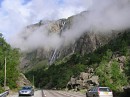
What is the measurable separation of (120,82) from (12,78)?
37.8 m

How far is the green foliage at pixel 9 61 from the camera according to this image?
326 ft

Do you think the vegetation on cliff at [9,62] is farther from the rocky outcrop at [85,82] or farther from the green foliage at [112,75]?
the green foliage at [112,75]

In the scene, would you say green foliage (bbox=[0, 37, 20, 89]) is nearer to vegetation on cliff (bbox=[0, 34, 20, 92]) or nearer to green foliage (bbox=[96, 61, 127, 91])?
vegetation on cliff (bbox=[0, 34, 20, 92])

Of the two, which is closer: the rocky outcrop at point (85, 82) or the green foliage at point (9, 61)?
the green foliage at point (9, 61)

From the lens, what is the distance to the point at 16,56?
10869cm

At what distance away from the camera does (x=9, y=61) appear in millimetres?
103938

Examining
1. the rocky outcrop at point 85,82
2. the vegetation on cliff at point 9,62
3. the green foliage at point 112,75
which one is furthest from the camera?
the rocky outcrop at point 85,82

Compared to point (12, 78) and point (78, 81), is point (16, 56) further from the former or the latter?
point (78, 81)

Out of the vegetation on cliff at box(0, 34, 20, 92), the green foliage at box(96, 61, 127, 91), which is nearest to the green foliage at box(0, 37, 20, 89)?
the vegetation on cliff at box(0, 34, 20, 92)

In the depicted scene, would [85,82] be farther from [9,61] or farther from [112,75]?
[9,61]

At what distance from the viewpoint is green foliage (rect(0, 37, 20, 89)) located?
326 ft

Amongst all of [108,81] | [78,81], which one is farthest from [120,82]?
[78,81]

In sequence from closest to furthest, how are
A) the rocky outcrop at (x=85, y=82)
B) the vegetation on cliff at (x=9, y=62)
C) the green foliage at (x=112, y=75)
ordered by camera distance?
the vegetation on cliff at (x=9, y=62), the green foliage at (x=112, y=75), the rocky outcrop at (x=85, y=82)

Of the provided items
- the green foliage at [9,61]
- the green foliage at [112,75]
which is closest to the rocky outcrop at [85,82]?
the green foliage at [112,75]
